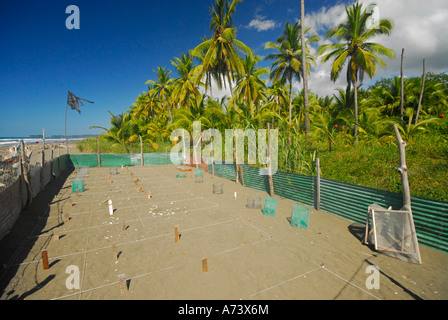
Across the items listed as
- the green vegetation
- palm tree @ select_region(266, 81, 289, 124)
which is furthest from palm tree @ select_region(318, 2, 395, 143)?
palm tree @ select_region(266, 81, 289, 124)

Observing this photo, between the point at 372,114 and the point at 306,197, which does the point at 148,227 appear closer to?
the point at 306,197

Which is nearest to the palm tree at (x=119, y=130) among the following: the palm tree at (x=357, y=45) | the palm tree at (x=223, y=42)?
the palm tree at (x=223, y=42)

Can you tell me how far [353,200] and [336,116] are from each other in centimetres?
1228

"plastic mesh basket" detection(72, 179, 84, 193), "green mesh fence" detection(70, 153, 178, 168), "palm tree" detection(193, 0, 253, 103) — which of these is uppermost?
"palm tree" detection(193, 0, 253, 103)

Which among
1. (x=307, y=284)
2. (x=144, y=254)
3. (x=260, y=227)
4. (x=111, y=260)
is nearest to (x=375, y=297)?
(x=307, y=284)

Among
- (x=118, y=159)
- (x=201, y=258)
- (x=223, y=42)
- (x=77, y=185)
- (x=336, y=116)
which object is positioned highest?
(x=223, y=42)

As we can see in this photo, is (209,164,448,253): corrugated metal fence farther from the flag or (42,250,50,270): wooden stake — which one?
the flag

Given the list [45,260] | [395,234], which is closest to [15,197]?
[45,260]

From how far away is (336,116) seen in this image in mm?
18031

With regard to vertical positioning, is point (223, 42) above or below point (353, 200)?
above

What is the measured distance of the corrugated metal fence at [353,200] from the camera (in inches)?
225

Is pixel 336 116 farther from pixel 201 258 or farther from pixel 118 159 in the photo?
pixel 118 159

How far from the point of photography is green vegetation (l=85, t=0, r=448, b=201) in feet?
31.5

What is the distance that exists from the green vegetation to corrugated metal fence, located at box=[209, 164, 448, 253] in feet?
4.00
